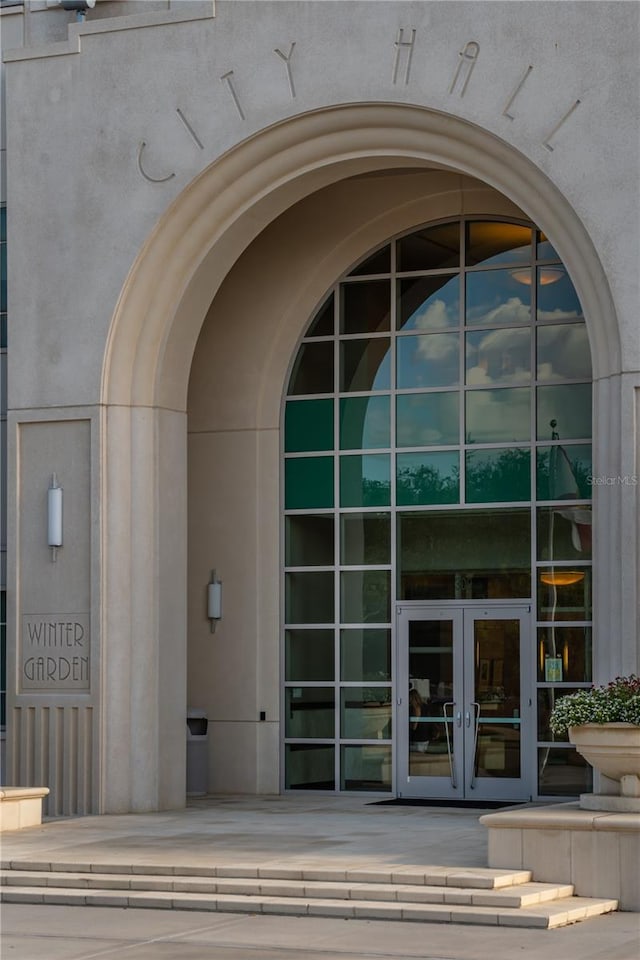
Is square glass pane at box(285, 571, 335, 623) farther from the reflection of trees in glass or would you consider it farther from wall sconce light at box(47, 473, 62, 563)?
wall sconce light at box(47, 473, 62, 563)

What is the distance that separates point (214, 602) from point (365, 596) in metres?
2.09

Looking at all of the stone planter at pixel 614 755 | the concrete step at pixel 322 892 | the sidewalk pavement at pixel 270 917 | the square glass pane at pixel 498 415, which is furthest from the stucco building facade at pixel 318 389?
the concrete step at pixel 322 892

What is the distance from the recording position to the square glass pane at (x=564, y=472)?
64.7ft

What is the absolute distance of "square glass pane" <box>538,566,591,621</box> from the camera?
1969 centimetres

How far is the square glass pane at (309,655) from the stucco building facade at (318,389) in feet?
0.13

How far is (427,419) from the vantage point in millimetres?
20797

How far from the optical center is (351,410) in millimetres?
21312

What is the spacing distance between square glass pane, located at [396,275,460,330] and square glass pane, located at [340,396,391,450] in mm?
1109

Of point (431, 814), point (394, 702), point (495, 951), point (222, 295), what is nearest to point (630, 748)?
point (495, 951)

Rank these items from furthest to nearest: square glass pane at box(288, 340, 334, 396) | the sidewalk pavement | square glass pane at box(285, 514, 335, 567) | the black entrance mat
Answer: square glass pane at box(288, 340, 334, 396) → square glass pane at box(285, 514, 335, 567) → the black entrance mat → the sidewalk pavement

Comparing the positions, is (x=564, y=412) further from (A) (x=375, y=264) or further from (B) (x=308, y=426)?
(B) (x=308, y=426)

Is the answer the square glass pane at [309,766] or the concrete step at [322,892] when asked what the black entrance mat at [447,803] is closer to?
the square glass pane at [309,766]

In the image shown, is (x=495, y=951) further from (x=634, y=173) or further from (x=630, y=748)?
(x=634, y=173)

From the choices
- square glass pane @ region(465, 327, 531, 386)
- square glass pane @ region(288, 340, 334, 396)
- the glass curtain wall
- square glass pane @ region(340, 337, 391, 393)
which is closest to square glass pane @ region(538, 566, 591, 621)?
the glass curtain wall
